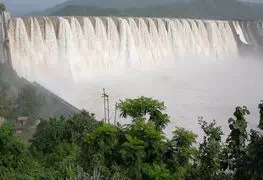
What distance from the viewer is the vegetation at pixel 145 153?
518 cm

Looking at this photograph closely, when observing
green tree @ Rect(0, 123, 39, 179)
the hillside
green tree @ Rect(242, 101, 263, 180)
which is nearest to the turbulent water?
the hillside

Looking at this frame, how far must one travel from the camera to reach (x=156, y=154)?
24.6ft

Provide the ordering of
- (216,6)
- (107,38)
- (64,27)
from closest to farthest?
(64,27)
(107,38)
(216,6)

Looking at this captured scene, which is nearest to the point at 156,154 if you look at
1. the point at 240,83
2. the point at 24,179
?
the point at 24,179

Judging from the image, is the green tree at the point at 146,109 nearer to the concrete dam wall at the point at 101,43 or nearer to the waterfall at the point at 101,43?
the concrete dam wall at the point at 101,43

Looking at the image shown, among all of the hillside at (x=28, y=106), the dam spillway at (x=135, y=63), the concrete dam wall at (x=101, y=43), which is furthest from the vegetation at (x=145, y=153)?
the concrete dam wall at (x=101, y=43)

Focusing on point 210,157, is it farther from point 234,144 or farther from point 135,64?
point 135,64

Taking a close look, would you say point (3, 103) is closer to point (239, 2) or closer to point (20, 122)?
point (20, 122)

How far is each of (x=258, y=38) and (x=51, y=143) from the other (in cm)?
3078

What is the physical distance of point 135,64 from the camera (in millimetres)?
28828

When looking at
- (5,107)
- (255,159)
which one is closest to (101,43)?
(5,107)

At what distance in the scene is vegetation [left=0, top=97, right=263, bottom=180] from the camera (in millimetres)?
5176

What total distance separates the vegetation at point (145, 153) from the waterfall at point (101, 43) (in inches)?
460

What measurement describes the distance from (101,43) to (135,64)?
11.2ft
